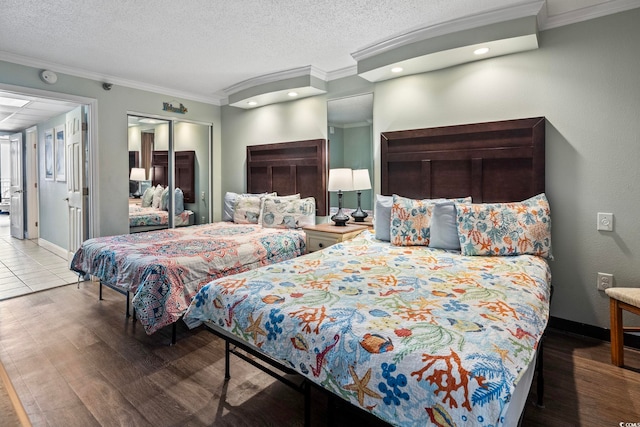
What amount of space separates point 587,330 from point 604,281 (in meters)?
0.41

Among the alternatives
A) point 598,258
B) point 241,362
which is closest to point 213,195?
point 241,362

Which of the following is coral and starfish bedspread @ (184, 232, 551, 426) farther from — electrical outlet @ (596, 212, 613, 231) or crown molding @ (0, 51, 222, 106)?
crown molding @ (0, 51, 222, 106)

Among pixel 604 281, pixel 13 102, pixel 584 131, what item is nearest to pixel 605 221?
pixel 604 281

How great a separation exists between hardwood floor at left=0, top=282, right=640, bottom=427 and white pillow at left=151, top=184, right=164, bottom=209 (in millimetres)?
2106

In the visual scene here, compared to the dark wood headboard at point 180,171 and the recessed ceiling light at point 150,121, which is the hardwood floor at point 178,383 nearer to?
the dark wood headboard at point 180,171

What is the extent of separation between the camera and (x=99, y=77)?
400 centimetres

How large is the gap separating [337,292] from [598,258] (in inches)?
86.5

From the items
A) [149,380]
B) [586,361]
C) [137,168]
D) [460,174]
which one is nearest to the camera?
[149,380]

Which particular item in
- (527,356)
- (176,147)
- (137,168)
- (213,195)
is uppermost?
(176,147)

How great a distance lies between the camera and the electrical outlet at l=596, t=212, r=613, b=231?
2.54 m

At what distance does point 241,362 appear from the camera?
2.32 meters

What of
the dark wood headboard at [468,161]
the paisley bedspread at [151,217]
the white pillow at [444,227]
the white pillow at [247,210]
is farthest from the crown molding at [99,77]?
the white pillow at [444,227]

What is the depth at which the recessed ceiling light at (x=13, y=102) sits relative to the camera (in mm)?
4465

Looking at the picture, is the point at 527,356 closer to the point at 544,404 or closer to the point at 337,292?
the point at 337,292
